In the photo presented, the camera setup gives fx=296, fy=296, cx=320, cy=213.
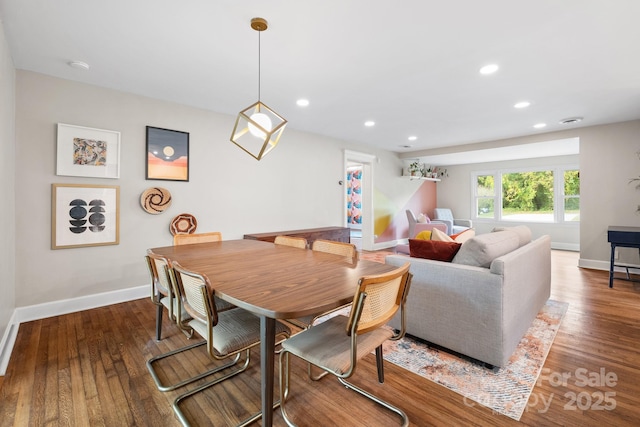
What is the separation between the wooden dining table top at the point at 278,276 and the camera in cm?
115

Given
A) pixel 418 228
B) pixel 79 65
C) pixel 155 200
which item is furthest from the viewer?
pixel 418 228

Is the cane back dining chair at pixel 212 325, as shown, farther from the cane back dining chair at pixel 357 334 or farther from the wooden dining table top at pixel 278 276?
the cane back dining chair at pixel 357 334

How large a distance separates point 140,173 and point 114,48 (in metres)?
1.37

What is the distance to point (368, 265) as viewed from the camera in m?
1.80

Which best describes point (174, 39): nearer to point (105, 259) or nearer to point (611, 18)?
point (105, 259)

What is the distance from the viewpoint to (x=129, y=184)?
3.25 metres

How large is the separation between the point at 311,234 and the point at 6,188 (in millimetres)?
3283

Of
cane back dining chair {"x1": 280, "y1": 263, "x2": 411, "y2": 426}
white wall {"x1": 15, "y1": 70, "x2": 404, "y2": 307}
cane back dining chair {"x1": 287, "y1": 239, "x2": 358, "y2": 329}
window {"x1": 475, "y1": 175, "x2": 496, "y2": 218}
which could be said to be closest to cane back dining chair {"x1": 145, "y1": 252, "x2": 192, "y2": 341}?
cane back dining chair {"x1": 280, "y1": 263, "x2": 411, "y2": 426}

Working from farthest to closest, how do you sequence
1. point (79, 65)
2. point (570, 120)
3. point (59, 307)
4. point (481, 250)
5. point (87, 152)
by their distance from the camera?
point (570, 120) → point (87, 152) → point (59, 307) → point (79, 65) → point (481, 250)

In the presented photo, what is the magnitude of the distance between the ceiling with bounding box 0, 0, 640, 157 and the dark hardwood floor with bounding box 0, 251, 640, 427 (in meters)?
2.29

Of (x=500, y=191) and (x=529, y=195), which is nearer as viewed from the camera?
(x=529, y=195)

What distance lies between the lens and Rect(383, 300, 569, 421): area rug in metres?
1.63

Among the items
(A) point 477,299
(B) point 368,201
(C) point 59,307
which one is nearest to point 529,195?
(B) point 368,201

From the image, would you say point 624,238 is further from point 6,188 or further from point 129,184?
point 6,188
